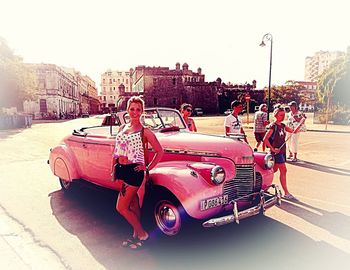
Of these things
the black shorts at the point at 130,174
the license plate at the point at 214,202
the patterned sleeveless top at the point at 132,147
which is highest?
the patterned sleeveless top at the point at 132,147

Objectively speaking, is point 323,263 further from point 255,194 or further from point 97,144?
point 97,144

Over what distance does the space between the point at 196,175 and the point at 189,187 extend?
21cm

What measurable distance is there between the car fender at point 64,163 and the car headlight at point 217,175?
3101mm

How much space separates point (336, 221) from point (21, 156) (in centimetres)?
1045

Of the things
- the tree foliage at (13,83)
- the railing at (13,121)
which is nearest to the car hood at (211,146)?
the railing at (13,121)

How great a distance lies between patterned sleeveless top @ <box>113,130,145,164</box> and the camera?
10.7 feet

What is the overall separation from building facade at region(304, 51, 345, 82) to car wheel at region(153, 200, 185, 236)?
124061mm

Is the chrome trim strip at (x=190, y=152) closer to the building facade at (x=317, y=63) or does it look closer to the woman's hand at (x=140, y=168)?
the woman's hand at (x=140, y=168)

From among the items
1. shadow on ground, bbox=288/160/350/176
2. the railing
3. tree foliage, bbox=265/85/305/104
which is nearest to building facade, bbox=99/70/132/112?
tree foliage, bbox=265/85/305/104

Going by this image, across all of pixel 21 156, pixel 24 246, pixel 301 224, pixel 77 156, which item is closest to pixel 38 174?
pixel 77 156

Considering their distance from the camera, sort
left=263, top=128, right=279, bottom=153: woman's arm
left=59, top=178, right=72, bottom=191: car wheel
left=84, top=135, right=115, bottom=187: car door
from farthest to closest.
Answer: left=59, top=178, right=72, bottom=191: car wheel, left=263, top=128, right=279, bottom=153: woman's arm, left=84, top=135, right=115, bottom=187: car door

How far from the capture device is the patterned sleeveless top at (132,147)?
3271 millimetres

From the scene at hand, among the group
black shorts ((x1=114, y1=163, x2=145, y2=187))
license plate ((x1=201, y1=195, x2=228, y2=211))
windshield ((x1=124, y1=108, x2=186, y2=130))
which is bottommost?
license plate ((x1=201, y1=195, x2=228, y2=211))

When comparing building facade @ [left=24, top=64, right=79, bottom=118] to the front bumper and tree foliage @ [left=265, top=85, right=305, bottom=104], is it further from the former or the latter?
the front bumper
